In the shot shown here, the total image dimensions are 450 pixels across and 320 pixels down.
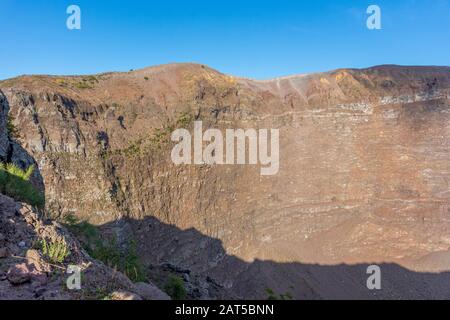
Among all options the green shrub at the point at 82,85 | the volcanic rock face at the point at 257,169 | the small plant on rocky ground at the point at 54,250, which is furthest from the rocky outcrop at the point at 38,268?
the green shrub at the point at 82,85

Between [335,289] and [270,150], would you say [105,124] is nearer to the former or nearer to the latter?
[270,150]

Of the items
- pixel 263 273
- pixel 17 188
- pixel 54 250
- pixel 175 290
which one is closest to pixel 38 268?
pixel 54 250

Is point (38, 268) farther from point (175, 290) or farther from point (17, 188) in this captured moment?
point (175, 290)

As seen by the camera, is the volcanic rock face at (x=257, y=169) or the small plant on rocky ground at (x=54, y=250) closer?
the small plant on rocky ground at (x=54, y=250)

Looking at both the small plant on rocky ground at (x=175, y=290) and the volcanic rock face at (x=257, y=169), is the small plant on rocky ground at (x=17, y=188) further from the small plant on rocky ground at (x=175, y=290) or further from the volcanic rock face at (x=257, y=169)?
the volcanic rock face at (x=257, y=169)

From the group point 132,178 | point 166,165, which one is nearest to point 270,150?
point 166,165

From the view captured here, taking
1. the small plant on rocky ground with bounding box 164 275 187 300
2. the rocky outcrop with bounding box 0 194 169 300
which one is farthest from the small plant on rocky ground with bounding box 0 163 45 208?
the small plant on rocky ground with bounding box 164 275 187 300

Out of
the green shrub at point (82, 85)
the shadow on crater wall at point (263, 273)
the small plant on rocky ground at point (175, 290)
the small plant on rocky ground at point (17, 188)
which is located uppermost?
the green shrub at point (82, 85)
